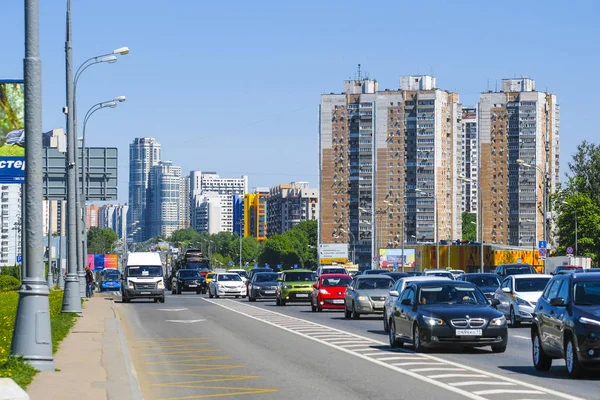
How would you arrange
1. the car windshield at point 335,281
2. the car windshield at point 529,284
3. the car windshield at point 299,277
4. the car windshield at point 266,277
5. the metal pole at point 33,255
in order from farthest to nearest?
the car windshield at point 266,277 < the car windshield at point 299,277 < the car windshield at point 335,281 < the car windshield at point 529,284 < the metal pole at point 33,255

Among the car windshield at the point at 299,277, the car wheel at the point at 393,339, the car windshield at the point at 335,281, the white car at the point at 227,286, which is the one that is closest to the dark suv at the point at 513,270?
the car windshield at the point at 299,277

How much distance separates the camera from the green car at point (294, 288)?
51.9m

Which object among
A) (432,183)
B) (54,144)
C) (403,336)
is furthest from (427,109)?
(403,336)

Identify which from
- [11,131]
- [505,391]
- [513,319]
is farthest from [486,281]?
[505,391]

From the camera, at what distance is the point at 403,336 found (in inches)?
923

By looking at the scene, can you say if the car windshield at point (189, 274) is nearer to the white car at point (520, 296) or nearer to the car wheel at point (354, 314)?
the car wheel at point (354, 314)

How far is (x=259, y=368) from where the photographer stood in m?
19.2

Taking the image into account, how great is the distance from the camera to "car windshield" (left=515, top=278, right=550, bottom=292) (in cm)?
3479

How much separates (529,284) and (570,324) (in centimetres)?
1875

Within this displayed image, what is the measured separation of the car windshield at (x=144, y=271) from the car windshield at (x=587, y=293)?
40487mm

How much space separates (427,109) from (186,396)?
14410 centimetres

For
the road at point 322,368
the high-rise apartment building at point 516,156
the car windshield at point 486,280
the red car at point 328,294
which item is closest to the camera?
the road at point 322,368

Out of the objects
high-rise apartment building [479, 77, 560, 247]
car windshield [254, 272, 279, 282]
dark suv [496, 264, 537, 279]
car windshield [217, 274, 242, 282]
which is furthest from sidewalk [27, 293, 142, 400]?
high-rise apartment building [479, 77, 560, 247]

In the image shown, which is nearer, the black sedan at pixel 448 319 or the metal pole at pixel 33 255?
the metal pole at pixel 33 255
